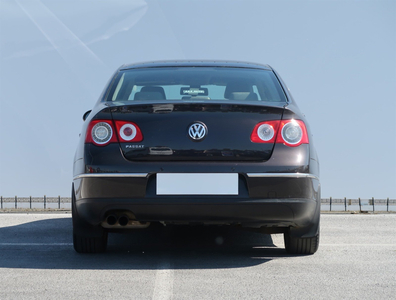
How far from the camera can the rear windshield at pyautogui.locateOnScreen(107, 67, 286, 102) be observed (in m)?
5.11

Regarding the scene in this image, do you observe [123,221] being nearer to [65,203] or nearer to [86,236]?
[86,236]

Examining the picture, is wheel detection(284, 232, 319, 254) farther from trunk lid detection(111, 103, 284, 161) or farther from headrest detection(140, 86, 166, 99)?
headrest detection(140, 86, 166, 99)

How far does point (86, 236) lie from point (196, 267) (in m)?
1.00

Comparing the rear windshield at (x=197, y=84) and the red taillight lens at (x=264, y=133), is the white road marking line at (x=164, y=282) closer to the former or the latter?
the red taillight lens at (x=264, y=133)

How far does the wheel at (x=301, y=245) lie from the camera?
5109 millimetres

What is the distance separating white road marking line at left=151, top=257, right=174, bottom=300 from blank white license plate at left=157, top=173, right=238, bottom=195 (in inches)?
22.3

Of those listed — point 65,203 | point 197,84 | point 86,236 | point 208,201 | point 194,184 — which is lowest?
point 65,203

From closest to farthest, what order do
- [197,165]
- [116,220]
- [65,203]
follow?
[197,165] < [116,220] < [65,203]

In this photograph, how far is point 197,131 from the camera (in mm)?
4504

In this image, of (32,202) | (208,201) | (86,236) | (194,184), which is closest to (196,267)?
(208,201)

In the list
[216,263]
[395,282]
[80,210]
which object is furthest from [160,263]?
[395,282]

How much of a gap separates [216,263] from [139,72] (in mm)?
1898

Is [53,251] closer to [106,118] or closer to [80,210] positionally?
[80,210]

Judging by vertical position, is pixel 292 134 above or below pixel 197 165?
above
